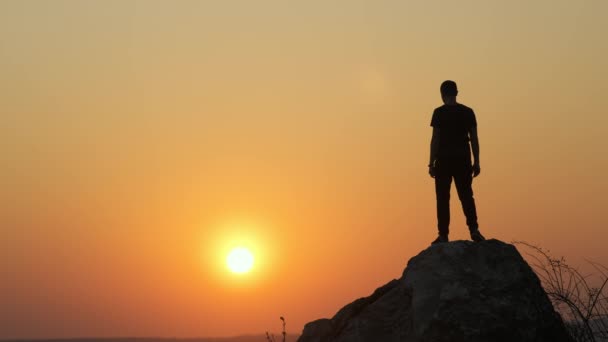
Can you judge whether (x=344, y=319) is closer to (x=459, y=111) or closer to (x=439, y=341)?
(x=439, y=341)

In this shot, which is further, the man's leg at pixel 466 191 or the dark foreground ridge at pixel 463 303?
the man's leg at pixel 466 191

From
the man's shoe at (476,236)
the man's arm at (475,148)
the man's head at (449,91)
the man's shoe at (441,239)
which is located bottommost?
the man's shoe at (476,236)

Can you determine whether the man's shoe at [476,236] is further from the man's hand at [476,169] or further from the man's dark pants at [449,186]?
the man's hand at [476,169]

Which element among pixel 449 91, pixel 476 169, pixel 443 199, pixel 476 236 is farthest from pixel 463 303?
pixel 449 91

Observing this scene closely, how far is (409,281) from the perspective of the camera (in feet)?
31.7

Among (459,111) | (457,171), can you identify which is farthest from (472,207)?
(459,111)

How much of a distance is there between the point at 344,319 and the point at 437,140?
9.12 ft

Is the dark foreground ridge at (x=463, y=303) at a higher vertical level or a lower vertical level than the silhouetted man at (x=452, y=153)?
lower

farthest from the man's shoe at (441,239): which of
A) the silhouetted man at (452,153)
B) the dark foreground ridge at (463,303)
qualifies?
the dark foreground ridge at (463,303)

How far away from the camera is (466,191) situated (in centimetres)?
1075

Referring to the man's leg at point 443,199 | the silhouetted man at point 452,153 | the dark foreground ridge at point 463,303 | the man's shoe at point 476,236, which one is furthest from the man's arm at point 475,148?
the dark foreground ridge at point 463,303

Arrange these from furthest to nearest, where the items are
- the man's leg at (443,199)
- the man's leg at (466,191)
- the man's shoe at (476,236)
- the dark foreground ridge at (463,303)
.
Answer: the man's leg at (443,199) < the man's leg at (466,191) < the man's shoe at (476,236) < the dark foreground ridge at (463,303)

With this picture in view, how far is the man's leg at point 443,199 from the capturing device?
10.8 metres

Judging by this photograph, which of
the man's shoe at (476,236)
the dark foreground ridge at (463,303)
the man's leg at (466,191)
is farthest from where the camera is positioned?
the man's leg at (466,191)
